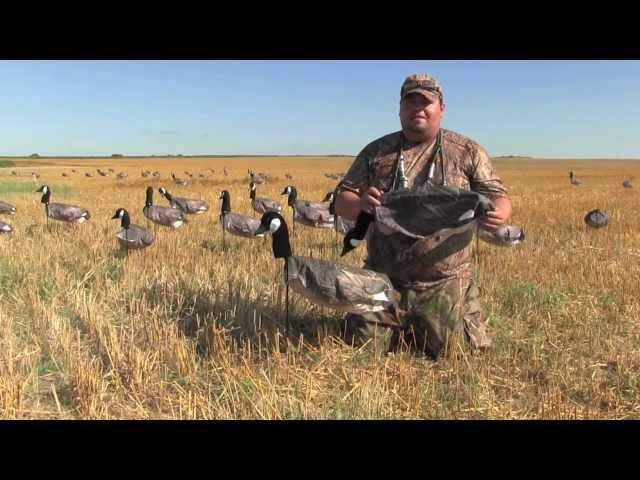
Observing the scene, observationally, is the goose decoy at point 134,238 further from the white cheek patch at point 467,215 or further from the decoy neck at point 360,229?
the white cheek patch at point 467,215

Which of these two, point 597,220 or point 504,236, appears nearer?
point 504,236

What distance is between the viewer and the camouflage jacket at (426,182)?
445 cm

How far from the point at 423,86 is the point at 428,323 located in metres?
2.00

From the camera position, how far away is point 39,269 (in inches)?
265

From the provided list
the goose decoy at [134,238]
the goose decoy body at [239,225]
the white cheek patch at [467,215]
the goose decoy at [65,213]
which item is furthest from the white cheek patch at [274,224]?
the goose decoy at [65,213]

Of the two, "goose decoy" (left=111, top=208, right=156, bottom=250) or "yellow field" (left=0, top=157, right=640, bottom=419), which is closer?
"yellow field" (left=0, top=157, right=640, bottom=419)

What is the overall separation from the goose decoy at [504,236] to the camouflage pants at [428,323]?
12.7ft

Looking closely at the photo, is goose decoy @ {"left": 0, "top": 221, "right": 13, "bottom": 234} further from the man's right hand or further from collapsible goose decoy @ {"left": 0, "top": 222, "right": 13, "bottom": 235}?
the man's right hand

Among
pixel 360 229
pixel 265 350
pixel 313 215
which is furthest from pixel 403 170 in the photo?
pixel 313 215

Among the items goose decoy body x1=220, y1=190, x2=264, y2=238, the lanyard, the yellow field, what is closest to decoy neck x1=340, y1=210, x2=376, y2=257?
the lanyard

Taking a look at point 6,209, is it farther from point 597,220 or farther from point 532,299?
point 597,220

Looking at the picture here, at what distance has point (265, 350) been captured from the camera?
4.27 m

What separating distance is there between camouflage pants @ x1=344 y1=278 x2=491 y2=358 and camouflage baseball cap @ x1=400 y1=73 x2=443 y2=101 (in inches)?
64.6

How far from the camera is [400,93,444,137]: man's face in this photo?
4.29 m
